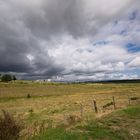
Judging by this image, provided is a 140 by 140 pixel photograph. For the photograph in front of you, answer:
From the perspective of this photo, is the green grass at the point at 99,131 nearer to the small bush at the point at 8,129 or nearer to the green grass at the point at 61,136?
the green grass at the point at 61,136

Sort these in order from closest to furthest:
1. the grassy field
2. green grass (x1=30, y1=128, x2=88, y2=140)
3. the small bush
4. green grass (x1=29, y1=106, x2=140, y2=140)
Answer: the small bush < green grass (x1=30, y1=128, x2=88, y2=140) < green grass (x1=29, y1=106, x2=140, y2=140) < the grassy field

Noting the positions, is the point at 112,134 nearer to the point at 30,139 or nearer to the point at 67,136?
the point at 67,136

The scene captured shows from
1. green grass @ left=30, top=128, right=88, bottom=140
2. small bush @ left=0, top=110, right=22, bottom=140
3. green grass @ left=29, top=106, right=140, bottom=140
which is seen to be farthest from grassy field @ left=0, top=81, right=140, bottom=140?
small bush @ left=0, top=110, right=22, bottom=140

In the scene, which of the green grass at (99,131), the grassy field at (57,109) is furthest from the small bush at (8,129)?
the grassy field at (57,109)

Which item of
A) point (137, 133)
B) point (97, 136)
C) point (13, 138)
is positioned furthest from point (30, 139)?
point (137, 133)

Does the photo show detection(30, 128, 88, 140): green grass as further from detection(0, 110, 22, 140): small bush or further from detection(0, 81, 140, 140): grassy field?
detection(0, 110, 22, 140): small bush

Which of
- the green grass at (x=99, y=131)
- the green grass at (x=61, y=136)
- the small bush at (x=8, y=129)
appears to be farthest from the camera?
the green grass at (x=99, y=131)

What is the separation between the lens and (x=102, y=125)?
15945 millimetres

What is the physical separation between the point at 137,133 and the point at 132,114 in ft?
19.2

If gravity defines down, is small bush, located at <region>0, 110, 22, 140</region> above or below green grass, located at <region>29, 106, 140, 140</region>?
above

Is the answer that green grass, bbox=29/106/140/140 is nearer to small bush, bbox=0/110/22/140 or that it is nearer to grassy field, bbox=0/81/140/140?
grassy field, bbox=0/81/140/140

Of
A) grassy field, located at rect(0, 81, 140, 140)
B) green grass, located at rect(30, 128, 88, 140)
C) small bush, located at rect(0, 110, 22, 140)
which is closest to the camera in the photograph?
small bush, located at rect(0, 110, 22, 140)

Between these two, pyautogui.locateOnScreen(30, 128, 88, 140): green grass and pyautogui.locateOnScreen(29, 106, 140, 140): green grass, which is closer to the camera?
pyautogui.locateOnScreen(30, 128, 88, 140): green grass

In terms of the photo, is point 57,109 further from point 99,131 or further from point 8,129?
point 8,129
